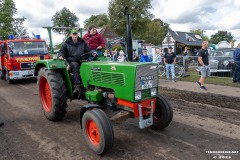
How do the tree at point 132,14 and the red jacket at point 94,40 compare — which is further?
the tree at point 132,14

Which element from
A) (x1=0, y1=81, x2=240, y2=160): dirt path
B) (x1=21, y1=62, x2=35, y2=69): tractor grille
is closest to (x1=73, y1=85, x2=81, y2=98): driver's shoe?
(x1=0, y1=81, x2=240, y2=160): dirt path

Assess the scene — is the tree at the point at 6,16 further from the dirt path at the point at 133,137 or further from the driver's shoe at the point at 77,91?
the driver's shoe at the point at 77,91

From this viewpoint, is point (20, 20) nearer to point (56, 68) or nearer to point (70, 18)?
point (56, 68)

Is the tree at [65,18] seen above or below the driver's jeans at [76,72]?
above

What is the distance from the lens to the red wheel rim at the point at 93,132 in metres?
3.60

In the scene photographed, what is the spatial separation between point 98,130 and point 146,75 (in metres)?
1.11

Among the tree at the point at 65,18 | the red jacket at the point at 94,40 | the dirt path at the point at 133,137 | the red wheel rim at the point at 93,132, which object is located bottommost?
the dirt path at the point at 133,137

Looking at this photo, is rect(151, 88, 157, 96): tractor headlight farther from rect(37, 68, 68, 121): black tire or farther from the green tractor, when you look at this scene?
rect(37, 68, 68, 121): black tire

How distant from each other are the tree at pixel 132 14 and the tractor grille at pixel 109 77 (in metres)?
29.6

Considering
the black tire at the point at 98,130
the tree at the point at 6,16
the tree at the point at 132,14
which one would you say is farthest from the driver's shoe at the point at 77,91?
the tree at the point at 132,14

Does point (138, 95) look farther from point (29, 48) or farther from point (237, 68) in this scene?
point (29, 48)

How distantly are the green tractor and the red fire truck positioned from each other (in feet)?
21.0

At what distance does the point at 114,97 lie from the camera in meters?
3.85

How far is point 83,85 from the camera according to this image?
181 inches
